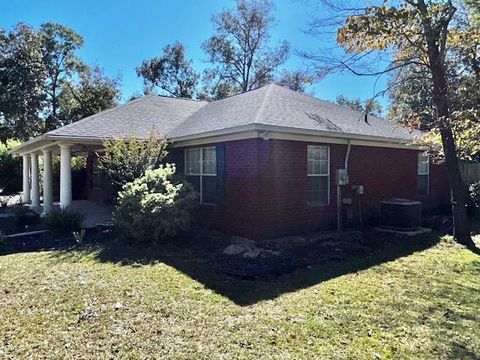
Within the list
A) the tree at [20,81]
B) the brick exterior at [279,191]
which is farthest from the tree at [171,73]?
the brick exterior at [279,191]

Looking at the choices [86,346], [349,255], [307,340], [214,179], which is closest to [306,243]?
[349,255]

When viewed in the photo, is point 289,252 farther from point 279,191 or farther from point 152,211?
point 152,211

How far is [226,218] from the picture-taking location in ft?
32.1

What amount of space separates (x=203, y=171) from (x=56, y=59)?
2969 centimetres

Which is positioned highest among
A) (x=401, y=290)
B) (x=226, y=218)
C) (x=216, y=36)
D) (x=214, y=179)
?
(x=216, y=36)

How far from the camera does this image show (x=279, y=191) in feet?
29.9

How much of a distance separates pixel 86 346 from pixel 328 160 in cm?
800

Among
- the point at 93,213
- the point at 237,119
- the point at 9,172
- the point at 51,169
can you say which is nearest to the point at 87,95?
the point at 9,172

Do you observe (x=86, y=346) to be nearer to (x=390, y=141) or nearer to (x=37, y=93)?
(x=390, y=141)

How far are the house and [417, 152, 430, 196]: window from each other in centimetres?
4

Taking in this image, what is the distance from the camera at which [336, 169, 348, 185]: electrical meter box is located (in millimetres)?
10102

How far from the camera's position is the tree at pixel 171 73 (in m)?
36.7

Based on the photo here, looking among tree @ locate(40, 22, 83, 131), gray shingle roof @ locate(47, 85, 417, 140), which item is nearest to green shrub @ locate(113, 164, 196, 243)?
gray shingle roof @ locate(47, 85, 417, 140)

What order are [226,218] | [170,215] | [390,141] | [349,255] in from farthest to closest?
[390,141] → [226,218] → [170,215] → [349,255]
